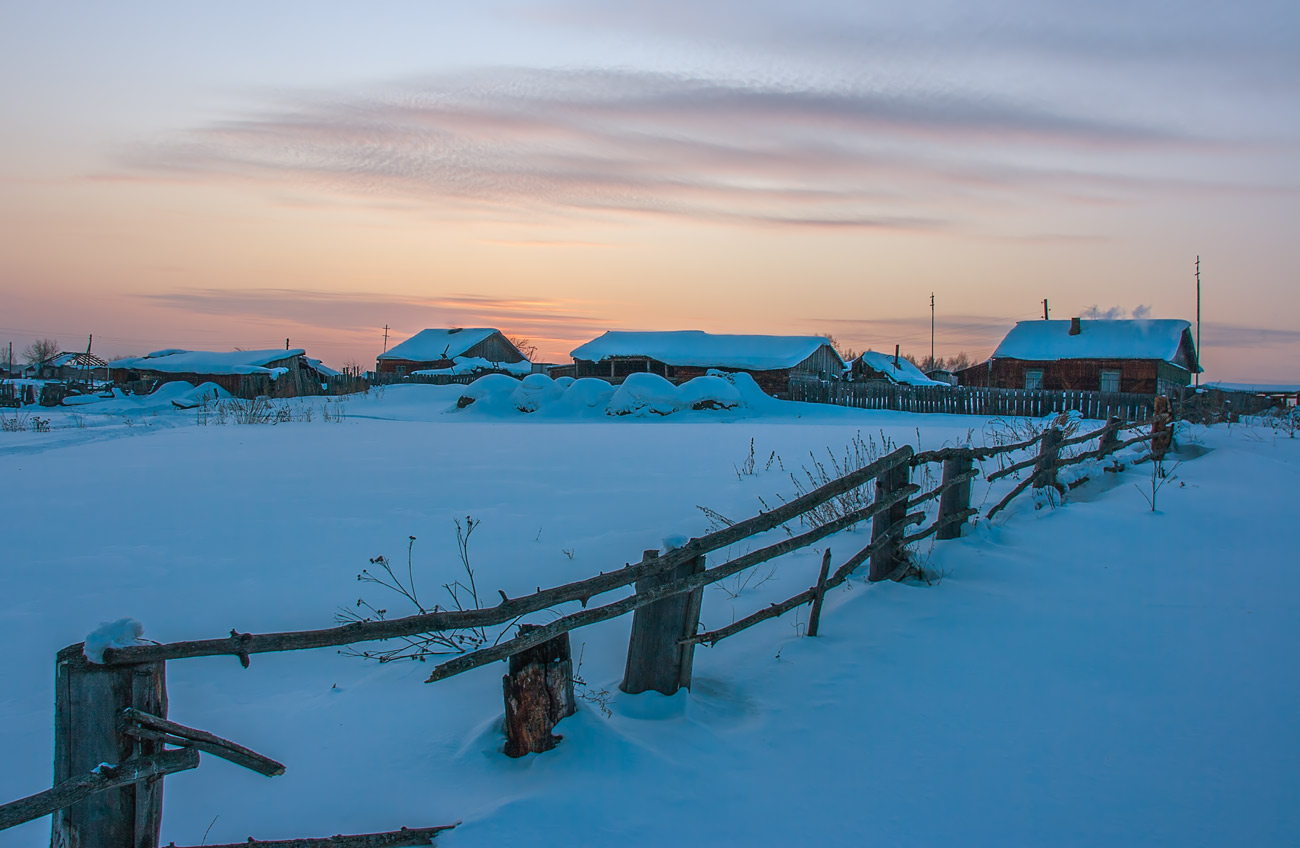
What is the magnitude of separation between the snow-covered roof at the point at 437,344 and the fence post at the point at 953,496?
176 ft

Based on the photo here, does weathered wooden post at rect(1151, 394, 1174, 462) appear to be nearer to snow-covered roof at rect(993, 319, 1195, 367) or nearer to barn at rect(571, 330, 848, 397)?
barn at rect(571, 330, 848, 397)

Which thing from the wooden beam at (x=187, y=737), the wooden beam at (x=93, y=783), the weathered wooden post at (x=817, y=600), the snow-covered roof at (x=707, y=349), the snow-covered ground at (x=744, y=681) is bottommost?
the snow-covered ground at (x=744, y=681)

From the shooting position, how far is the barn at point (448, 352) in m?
56.7

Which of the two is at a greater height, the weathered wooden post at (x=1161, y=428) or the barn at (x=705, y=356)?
the barn at (x=705, y=356)

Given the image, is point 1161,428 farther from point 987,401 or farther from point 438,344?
point 438,344

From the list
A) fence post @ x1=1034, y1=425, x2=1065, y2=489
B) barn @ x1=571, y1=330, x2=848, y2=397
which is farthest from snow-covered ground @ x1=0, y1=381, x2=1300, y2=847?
barn @ x1=571, y1=330, x2=848, y2=397

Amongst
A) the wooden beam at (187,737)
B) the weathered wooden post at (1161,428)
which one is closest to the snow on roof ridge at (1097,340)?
the weathered wooden post at (1161,428)

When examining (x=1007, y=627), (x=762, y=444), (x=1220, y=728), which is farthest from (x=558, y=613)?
(x=762, y=444)

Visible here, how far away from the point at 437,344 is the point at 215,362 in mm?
23216

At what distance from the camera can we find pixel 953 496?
21.4 ft

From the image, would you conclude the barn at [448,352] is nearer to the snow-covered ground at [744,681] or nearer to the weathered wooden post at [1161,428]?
the weathered wooden post at [1161,428]

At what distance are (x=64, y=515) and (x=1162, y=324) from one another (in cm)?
4529

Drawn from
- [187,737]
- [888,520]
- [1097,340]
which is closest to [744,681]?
[888,520]

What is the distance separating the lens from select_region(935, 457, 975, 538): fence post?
6402mm
